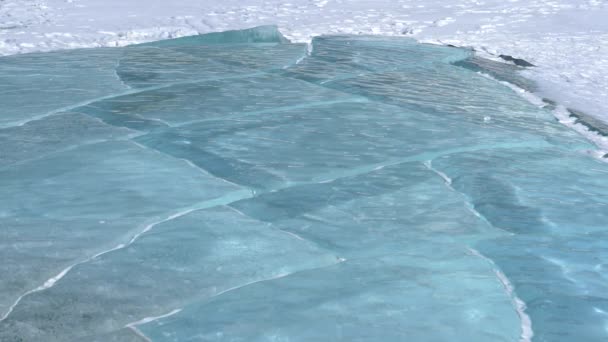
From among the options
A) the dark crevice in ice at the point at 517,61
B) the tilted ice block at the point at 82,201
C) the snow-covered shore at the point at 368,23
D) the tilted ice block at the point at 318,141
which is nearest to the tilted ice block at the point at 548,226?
the tilted ice block at the point at 318,141

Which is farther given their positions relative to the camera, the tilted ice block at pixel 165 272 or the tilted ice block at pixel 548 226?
the tilted ice block at pixel 548 226

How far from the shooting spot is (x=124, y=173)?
206 cm

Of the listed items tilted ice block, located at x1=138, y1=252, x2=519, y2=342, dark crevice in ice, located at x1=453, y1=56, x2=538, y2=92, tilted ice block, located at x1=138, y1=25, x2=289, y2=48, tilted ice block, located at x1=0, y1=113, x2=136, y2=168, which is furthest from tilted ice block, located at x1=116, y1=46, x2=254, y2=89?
tilted ice block, located at x1=138, y1=252, x2=519, y2=342

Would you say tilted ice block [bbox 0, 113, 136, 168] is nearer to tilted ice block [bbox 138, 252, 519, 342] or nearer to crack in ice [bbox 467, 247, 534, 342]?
tilted ice block [bbox 138, 252, 519, 342]

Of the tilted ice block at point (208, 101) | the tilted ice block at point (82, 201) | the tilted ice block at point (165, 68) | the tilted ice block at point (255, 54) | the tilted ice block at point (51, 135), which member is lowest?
the tilted ice block at point (82, 201)

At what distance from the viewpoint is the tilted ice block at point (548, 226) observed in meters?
1.52

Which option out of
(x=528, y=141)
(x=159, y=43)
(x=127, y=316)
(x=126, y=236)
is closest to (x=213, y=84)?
(x=159, y=43)

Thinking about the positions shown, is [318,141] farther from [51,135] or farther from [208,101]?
[51,135]

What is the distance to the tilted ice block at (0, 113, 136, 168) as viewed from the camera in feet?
7.17

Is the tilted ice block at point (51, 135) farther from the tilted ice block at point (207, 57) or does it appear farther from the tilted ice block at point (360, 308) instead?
the tilted ice block at point (360, 308)

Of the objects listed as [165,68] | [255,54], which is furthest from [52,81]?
[255,54]

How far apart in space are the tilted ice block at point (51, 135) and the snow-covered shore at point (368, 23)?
37.1 inches

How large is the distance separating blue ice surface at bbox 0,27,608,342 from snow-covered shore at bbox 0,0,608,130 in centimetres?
37

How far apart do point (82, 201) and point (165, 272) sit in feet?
1.32
